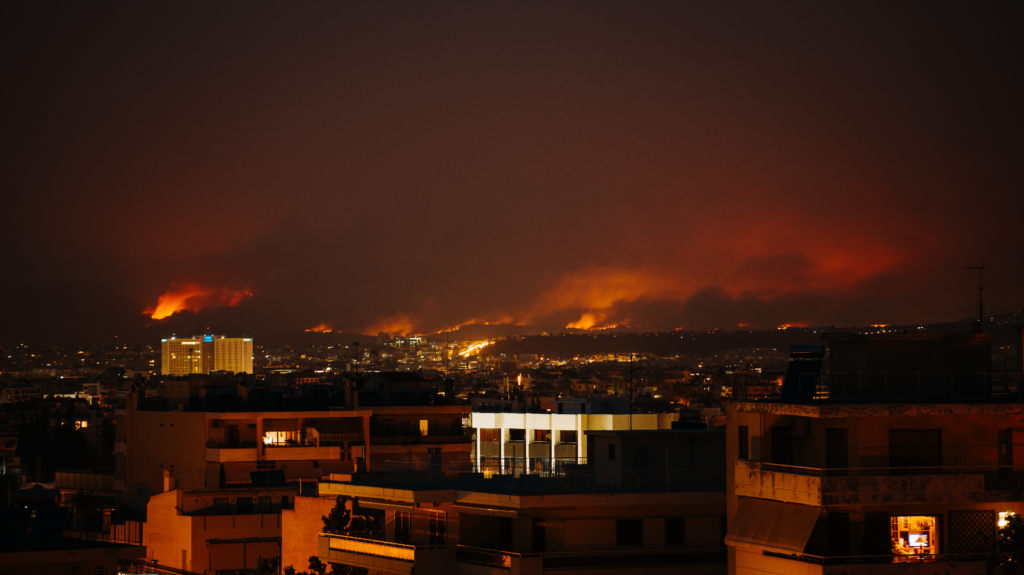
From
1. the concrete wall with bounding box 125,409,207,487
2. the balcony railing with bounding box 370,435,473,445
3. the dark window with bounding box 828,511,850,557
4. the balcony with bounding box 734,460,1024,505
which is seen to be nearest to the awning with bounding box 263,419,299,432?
the concrete wall with bounding box 125,409,207,487

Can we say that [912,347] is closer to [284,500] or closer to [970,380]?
[970,380]

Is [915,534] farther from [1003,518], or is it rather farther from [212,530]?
[212,530]

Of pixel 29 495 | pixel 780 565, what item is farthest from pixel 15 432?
pixel 780 565

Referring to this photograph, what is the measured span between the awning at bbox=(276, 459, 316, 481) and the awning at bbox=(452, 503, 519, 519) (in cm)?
3505

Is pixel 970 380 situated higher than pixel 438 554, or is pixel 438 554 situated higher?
pixel 970 380

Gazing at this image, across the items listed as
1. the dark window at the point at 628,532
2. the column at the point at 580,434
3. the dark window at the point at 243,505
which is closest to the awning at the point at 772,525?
the dark window at the point at 628,532

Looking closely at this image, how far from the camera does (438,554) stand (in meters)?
34.2

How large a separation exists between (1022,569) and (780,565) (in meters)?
4.65

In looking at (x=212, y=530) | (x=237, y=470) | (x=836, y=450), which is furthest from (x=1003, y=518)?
(x=237, y=470)

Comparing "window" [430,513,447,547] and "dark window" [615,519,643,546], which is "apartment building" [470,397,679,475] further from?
"dark window" [615,519,643,546]

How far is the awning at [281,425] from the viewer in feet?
232

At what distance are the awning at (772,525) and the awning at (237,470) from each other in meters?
42.7

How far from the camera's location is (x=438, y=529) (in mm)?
34812

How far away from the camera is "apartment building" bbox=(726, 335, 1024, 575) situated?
26609 mm
